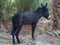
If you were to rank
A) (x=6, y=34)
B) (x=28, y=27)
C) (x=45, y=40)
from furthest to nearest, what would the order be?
(x=28, y=27) → (x=6, y=34) → (x=45, y=40)

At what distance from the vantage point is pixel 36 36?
26.9ft

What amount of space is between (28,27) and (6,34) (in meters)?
1.16

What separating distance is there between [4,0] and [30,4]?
124 centimetres

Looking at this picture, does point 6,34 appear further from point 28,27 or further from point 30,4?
point 30,4

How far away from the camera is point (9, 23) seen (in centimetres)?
956

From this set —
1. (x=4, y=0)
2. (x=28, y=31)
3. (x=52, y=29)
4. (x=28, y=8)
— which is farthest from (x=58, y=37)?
(x=4, y=0)

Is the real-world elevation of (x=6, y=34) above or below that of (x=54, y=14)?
below

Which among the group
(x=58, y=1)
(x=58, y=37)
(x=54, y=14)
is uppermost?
(x=58, y=1)

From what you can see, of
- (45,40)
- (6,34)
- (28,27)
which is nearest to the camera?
(45,40)

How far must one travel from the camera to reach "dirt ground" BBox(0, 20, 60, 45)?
730cm

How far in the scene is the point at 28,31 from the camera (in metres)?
8.77

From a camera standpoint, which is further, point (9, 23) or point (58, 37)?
point (9, 23)

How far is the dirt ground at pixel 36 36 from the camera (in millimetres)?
7299

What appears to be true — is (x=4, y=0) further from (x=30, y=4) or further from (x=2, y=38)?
(x=2, y=38)
